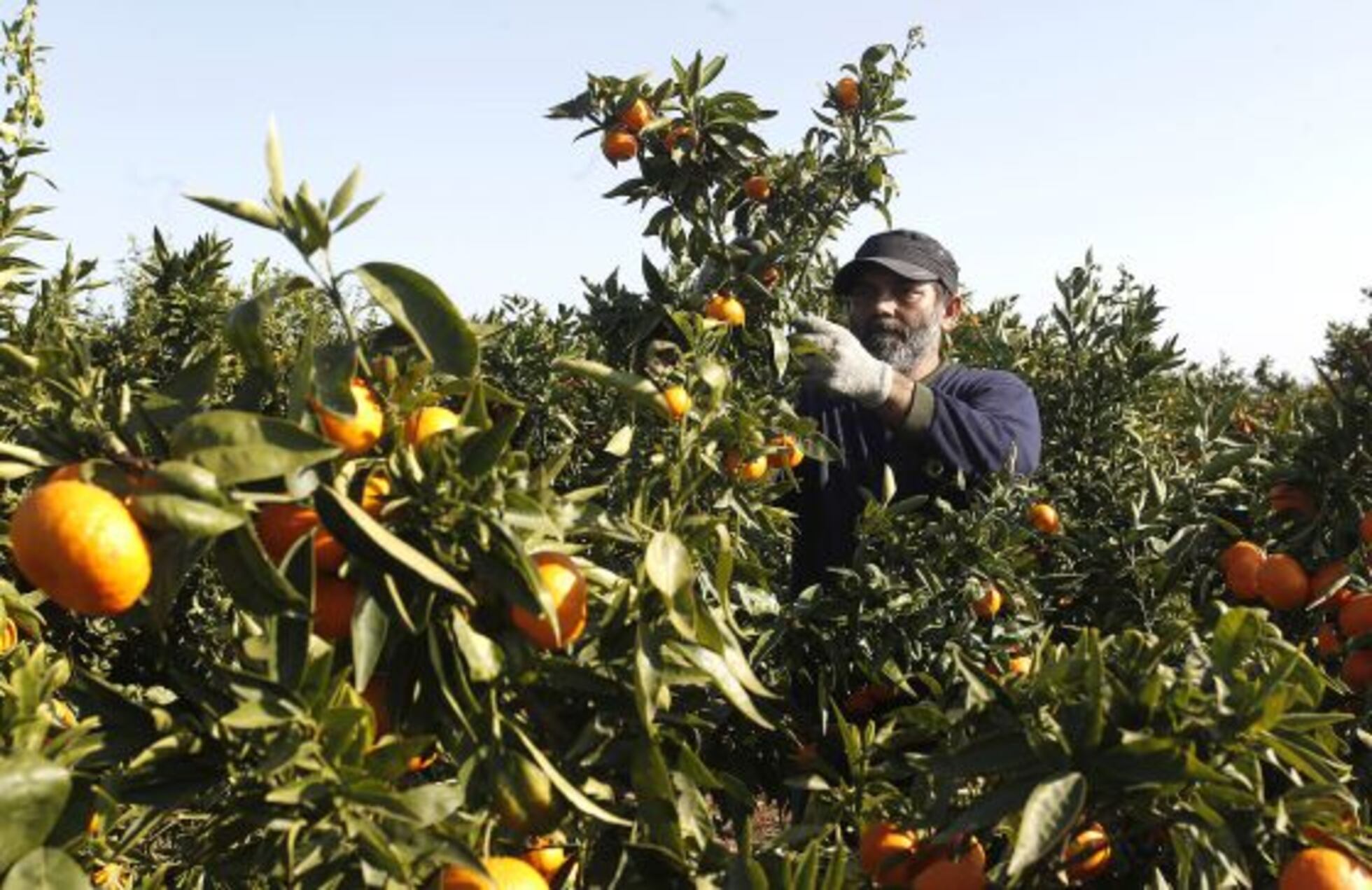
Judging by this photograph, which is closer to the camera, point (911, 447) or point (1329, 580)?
point (1329, 580)

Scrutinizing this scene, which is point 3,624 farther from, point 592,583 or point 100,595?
point 592,583

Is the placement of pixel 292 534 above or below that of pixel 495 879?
above

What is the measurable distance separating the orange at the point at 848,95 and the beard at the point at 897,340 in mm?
573

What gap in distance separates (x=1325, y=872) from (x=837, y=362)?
1320mm

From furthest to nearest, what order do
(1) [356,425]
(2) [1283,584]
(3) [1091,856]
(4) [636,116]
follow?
(4) [636,116] < (2) [1283,584] < (3) [1091,856] < (1) [356,425]

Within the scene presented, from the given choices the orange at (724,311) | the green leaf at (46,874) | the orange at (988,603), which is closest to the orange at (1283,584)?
the orange at (988,603)

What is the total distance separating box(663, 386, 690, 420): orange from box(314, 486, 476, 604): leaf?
20.2 inches

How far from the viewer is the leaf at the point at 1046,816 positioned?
1.02 metres

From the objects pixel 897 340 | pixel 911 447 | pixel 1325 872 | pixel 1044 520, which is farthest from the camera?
pixel 897 340

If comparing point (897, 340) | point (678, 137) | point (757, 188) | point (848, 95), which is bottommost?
point (897, 340)

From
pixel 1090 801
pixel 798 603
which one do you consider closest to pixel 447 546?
pixel 1090 801

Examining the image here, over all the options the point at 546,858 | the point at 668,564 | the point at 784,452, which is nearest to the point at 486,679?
the point at 668,564

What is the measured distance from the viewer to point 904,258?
3.06 metres

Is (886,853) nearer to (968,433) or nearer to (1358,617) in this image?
(1358,617)
